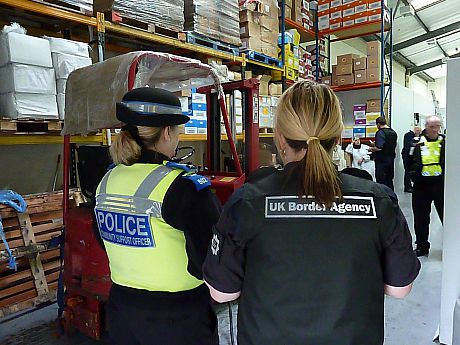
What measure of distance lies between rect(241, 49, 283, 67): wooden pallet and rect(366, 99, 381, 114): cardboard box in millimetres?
3401

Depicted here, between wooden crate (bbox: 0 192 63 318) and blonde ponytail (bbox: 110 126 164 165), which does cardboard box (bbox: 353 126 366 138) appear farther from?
blonde ponytail (bbox: 110 126 164 165)

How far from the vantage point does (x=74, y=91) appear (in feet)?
9.82

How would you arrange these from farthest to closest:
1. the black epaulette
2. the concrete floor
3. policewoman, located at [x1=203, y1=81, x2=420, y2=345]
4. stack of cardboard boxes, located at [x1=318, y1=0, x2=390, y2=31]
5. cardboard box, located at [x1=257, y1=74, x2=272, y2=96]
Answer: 1. stack of cardboard boxes, located at [x1=318, y1=0, x2=390, y2=31]
2. cardboard box, located at [x1=257, y1=74, x2=272, y2=96]
3. the concrete floor
4. the black epaulette
5. policewoman, located at [x1=203, y1=81, x2=420, y2=345]

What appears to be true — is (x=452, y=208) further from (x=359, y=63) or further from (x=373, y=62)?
(x=359, y=63)

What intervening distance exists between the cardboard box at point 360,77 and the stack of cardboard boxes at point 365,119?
22.7 inches

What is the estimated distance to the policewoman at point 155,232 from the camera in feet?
5.18

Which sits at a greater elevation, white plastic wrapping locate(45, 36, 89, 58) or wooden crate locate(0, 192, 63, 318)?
white plastic wrapping locate(45, 36, 89, 58)

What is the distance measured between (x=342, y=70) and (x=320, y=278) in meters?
9.84

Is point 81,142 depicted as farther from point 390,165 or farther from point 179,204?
point 390,165

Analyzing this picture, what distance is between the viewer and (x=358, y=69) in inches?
393

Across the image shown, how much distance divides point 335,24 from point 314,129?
9.25 metres

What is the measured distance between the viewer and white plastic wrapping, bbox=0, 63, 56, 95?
11.8 feet

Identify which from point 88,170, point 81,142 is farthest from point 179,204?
point 81,142

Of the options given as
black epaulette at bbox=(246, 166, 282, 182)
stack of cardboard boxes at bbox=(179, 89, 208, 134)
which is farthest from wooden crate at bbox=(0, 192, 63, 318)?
black epaulette at bbox=(246, 166, 282, 182)
